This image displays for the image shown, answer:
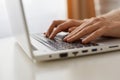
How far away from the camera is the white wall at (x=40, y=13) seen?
1771mm

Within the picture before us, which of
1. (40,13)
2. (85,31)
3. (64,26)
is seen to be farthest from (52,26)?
(40,13)

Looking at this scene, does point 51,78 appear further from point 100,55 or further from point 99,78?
point 100,55

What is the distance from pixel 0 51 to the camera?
2.91ft

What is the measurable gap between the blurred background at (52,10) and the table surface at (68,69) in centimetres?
111

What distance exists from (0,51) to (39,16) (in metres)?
1.05

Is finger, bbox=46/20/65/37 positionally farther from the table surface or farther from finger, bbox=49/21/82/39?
the table surface

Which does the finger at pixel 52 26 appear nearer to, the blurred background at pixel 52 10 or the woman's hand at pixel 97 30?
the woman's hand at pixel 97 30

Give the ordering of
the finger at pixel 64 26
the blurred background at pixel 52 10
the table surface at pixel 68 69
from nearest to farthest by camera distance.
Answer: the table surface at pixel 68 69, the finger at pixel 64 26, the blurred background at pixel 52 10

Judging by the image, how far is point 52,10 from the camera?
1.96 meters

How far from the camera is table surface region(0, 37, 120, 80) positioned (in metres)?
0.50

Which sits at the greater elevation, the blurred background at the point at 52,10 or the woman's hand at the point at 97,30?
the woman's hand at the point at 97,30

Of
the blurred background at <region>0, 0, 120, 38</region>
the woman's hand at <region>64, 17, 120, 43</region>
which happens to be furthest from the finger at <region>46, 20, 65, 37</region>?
the blurred background at <region>0, 0, 120, 38</region>

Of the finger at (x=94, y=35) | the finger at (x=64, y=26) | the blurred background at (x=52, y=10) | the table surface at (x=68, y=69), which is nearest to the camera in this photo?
the table surface at (x=68, y=69)

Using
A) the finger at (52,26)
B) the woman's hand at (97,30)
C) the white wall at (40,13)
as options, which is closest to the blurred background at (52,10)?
the white wall at (40,13)
